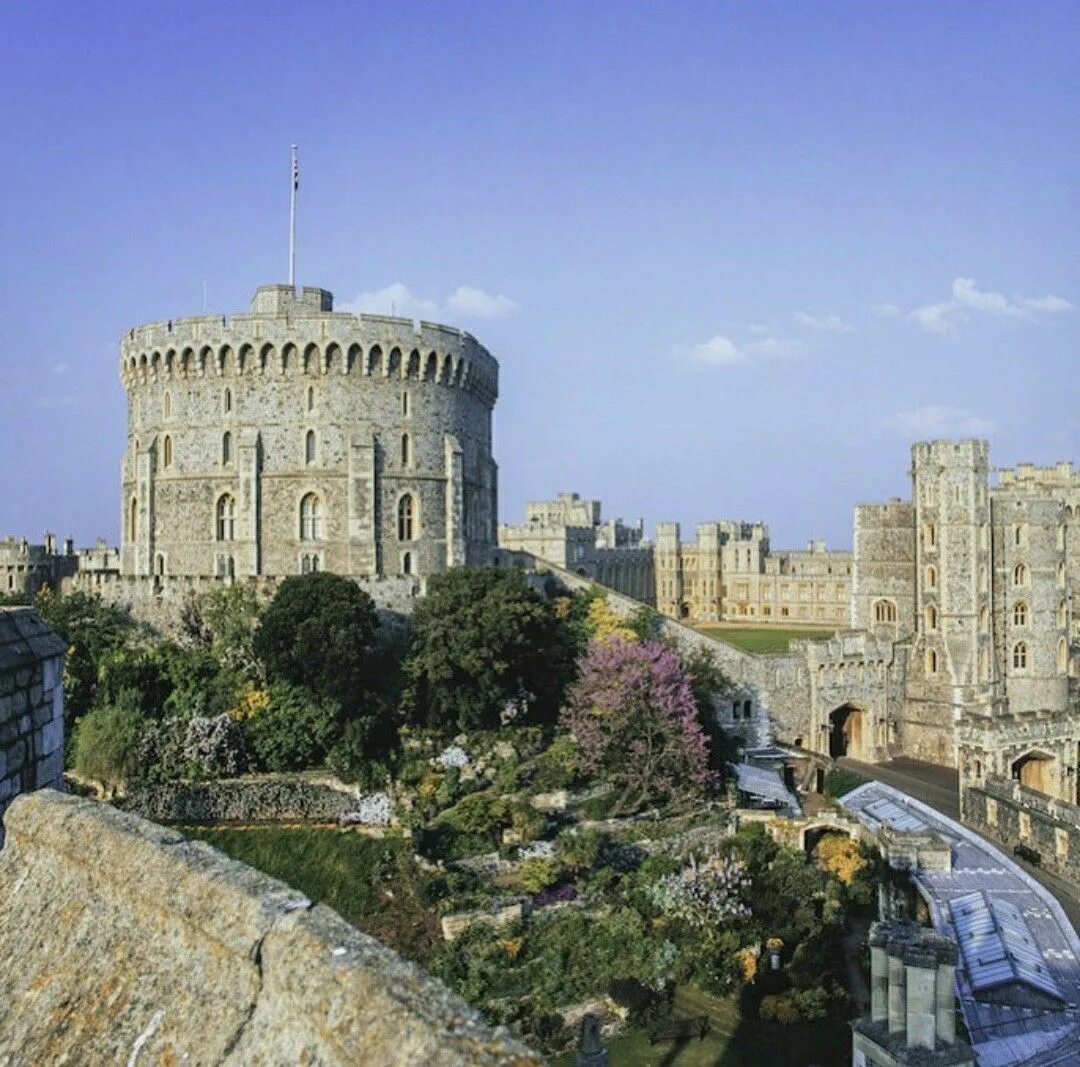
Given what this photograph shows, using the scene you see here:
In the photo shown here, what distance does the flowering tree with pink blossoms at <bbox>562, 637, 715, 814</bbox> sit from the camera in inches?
1232

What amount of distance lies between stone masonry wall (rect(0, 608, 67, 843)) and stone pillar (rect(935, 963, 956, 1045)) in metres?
9.55

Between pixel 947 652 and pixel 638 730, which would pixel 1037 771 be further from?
pixel 638 730

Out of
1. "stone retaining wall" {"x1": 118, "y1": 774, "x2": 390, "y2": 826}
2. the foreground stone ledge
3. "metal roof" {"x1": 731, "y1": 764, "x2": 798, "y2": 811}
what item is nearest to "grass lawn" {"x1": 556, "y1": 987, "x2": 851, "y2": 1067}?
"stone retaining wall" {"x1": 118, "y1": 774, "x2": 390, "y2": 826}

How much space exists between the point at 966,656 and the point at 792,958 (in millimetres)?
26080

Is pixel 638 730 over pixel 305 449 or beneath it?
→ beneath

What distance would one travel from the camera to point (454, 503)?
4175 cm

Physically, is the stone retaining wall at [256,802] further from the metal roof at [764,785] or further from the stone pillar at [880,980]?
the stone pillar at [880,980]

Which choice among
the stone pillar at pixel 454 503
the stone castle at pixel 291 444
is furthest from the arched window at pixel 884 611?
the stone castle at pixel 291 444

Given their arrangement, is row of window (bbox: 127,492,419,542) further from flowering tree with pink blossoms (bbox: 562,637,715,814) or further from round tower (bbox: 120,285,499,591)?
Answer: flowering tree with pink blossoms (bbox: 562,637,715,814)

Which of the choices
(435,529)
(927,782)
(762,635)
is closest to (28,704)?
(435,529)

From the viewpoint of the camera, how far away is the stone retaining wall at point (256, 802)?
91.7 ft

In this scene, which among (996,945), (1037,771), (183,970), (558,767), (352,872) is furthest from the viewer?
(1037,771)

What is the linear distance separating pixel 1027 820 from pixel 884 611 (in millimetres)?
16352

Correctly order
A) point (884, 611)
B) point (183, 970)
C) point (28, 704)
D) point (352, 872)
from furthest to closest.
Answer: point (884, 611)
point (352, 872)
point (28, 704)
point (183, 970)
